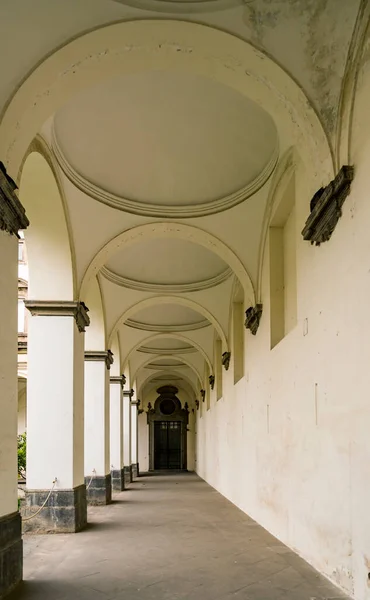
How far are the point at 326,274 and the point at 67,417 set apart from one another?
206 inches

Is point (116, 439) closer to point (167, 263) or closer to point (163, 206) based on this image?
point (167, 263)

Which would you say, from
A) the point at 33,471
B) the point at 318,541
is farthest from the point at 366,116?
the point at 33,471

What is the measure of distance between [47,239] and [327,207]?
5427 mm

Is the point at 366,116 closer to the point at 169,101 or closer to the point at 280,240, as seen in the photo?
the point at 169,101

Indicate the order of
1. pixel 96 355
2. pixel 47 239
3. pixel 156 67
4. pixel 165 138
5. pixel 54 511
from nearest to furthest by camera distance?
pixel 156 67 < pixel 165 138 < pixel 54 511 < pixel 47 239 < pixel 96 355

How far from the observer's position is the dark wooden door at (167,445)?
36781 millimetres

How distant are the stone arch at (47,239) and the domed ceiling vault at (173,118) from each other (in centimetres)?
27

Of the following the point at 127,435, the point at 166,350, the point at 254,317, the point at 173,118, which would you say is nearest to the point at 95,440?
the point at 254,317

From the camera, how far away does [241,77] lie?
6.45 meters

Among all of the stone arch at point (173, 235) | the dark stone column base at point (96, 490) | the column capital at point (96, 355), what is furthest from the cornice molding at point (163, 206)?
the dark stone column base at point (96, 490)

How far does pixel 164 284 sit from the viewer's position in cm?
1752

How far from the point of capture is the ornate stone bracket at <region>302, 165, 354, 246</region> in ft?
19.0

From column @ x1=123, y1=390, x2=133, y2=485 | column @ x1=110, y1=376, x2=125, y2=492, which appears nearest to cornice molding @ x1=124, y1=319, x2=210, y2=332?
column @ x1=110, y1=376, x2=125, y2=492

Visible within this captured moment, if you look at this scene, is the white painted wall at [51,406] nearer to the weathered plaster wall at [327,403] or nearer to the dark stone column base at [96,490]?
the weathered plaster wall at [327,403]
